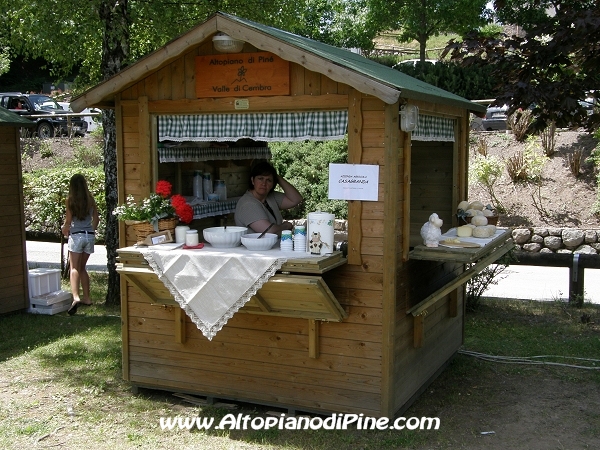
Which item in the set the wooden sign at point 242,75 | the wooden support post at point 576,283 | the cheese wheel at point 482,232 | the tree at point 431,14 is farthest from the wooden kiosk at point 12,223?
the tree at point 431,14

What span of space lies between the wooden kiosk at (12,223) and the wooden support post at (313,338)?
4932mm

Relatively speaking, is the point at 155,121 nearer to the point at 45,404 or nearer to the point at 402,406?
the point at 45,404

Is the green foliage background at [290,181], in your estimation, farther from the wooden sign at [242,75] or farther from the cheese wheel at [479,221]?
the wooden sign at [242,75]

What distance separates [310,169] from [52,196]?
507 cm

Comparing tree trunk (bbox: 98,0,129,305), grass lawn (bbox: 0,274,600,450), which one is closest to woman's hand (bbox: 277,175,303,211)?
grass lawn (bbox: 0,274,600,450)

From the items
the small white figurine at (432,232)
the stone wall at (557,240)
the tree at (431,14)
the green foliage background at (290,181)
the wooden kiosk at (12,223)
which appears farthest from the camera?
the tree at (431,14)

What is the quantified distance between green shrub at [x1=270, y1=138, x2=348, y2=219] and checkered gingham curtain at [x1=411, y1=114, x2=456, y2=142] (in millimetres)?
6332

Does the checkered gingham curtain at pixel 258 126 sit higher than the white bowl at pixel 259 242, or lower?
higher

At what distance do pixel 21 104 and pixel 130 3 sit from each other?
1640 cm

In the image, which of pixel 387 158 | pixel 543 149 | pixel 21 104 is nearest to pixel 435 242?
pixel 387 158

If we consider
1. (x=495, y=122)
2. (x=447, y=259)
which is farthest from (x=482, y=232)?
(x=495, y=122)

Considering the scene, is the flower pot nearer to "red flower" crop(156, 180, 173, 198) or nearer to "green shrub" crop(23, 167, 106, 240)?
"red flower" crop(156, 180, 173, 198)

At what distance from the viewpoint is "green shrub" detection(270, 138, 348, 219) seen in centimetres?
1312

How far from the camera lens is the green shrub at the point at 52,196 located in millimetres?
13414
